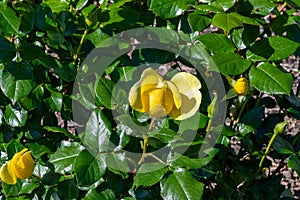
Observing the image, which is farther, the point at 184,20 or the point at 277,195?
the point at 277,195

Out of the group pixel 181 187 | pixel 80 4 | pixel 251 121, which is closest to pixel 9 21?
pixel 80 4

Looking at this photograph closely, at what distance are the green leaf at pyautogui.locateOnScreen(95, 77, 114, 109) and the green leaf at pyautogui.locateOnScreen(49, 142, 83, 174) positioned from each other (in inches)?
4.8

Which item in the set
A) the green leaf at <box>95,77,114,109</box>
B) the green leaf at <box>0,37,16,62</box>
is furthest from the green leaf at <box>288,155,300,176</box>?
the green leaf at <box>0,37,16,62</box>

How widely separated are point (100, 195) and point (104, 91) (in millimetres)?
240

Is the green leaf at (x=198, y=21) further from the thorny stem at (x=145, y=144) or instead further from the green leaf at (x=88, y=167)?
the green leaf at (x=88, y=167)

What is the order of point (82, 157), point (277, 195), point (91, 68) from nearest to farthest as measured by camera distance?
point (82, 157) → point (91, 68) → point (277, 195)

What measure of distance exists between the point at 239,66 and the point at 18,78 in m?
0.46

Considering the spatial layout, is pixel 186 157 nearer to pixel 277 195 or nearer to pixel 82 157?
pixel 82 157

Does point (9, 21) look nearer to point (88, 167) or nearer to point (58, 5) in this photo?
point (58, 5)

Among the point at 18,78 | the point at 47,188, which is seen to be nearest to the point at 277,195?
the point at 47,188

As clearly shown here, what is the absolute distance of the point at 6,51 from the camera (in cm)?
119

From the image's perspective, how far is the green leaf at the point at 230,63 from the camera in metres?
1.12

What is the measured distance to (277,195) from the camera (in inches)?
65.1

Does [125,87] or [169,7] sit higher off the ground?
[169,7]
